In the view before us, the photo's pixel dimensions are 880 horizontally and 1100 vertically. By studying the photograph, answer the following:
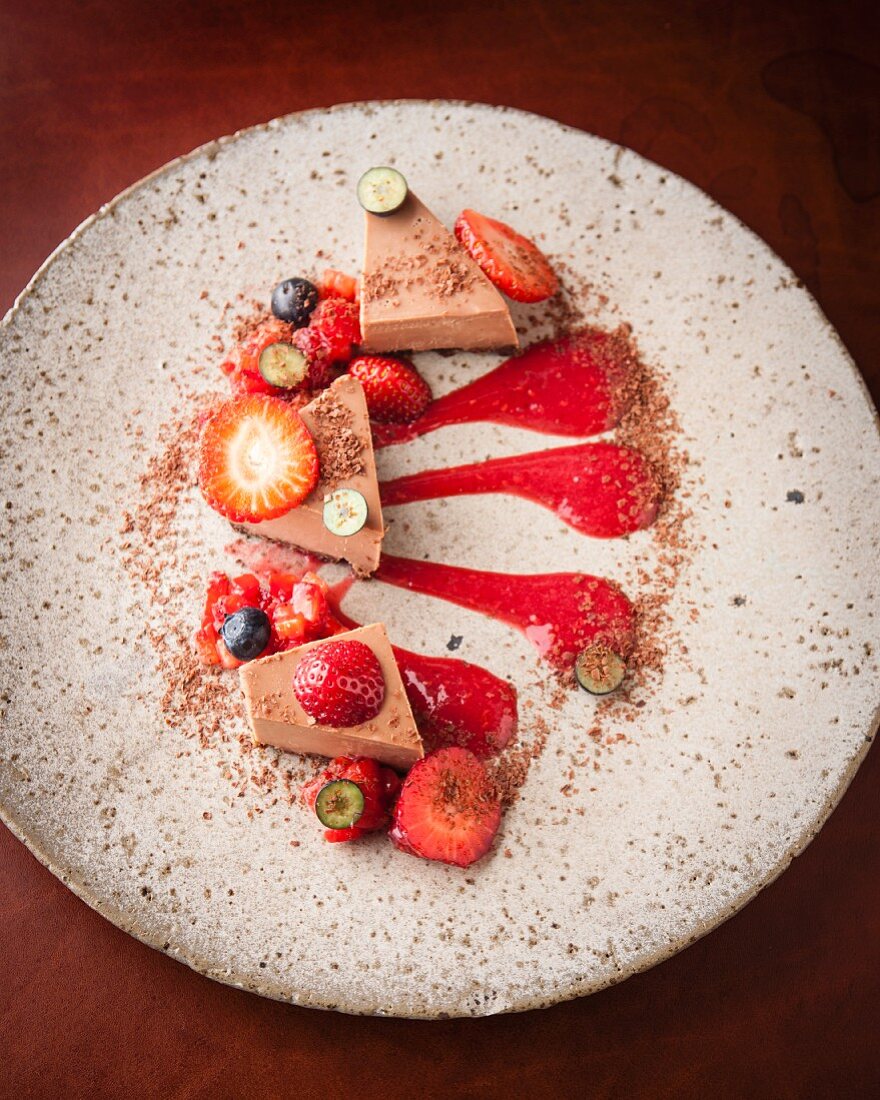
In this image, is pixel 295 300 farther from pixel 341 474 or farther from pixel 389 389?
pixel 341 474

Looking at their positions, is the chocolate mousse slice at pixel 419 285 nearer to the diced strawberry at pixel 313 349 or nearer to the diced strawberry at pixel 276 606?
the diced strawberry at pixel 313 349

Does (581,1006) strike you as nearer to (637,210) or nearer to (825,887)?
(825,887)

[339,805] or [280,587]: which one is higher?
[280,587]

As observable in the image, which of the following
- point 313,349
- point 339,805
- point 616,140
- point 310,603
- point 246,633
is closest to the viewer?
point 339,805

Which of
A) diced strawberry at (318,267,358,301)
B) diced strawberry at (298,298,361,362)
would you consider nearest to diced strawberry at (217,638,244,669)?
diced strawberry at (298,298,361,362)

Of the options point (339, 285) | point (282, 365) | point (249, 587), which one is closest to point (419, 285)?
point (339, 285)

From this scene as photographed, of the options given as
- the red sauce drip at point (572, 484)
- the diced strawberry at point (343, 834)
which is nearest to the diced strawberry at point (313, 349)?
the red sauce drip at point (572, 484)

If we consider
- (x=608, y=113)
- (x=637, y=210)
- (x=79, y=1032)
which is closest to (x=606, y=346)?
(x=637, y=210)
